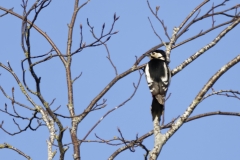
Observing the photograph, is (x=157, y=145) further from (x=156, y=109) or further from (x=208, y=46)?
(x=208, y=46)

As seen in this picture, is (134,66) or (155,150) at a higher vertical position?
(134,66)

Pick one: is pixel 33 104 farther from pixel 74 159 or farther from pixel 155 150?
pixel 155 150

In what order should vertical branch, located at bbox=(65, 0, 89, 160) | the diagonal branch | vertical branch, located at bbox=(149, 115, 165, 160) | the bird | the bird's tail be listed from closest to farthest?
1. vertical branch, located at bbox=(149, 115, 165, 160)
2. vertical branch, located at bbox=(65, 0, 89, 160)
3. the diagonal branch
4. the bird's tail
5. the bird

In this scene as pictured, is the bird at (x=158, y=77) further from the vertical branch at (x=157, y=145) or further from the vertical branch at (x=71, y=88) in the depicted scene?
the vertical branch at (x=157, y=145)

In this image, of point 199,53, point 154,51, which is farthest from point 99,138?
point 154,51

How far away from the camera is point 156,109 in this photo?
17.6ft

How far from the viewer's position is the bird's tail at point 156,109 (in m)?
5.09

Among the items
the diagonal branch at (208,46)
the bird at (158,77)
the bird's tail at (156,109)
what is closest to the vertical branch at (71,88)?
the bird's tail at (156,109)

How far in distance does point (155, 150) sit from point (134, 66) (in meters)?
2.15

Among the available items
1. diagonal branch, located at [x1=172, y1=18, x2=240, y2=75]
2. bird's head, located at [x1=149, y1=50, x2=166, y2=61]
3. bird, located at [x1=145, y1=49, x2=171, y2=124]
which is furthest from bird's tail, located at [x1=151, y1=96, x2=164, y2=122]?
bird's head, located at [x1=149, y1=50, x2=166, y2=61]

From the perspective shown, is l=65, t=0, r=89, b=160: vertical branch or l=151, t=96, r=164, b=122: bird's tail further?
l=151, t=96, r=164, b=122: bird's tail

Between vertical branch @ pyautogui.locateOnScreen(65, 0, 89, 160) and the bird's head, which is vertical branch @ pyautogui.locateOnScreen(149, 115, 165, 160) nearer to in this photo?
vertical branch @ pyautogui.locateOnScreen(65, 0, 89, 160)

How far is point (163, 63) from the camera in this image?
6.25 meters

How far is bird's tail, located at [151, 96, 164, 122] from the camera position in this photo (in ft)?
16.7
